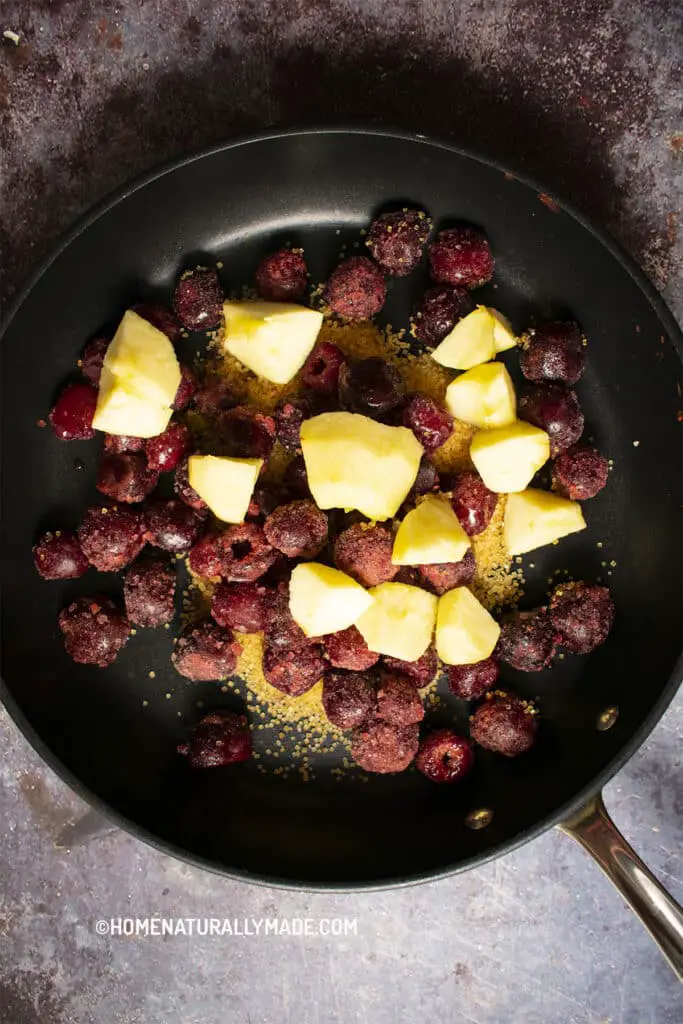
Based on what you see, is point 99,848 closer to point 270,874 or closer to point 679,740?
point 270,874

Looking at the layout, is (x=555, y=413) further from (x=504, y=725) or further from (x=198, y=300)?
(x=198, y=300)

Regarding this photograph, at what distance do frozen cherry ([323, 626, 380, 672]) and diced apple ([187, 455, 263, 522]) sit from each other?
31 cm

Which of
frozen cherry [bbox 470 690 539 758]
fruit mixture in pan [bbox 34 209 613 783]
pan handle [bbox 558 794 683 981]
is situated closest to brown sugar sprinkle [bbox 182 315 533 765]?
fruit mixture in pan [bbox 34 209 613 783]

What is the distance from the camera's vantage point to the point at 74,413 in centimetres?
153

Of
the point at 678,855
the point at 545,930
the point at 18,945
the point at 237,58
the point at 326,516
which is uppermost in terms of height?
the point at 237,58

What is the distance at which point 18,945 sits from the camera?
69.8 inches

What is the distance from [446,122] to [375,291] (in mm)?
438

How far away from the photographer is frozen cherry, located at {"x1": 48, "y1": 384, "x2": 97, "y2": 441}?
1.54 m

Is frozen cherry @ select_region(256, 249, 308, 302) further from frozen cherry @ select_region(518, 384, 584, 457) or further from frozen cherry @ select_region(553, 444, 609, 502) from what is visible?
frozen cherry @ select_region(553, 444, 609, 502)

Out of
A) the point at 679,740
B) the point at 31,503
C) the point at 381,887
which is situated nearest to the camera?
the point at 381,887

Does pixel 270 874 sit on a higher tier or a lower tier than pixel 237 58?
lower

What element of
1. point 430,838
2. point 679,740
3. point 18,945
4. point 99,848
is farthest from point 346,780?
point 18,945

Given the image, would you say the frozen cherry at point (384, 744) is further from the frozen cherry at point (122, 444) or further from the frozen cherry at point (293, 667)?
the frozen cherry at point (122, 444)

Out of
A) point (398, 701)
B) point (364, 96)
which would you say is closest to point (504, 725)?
point (398, 701)
